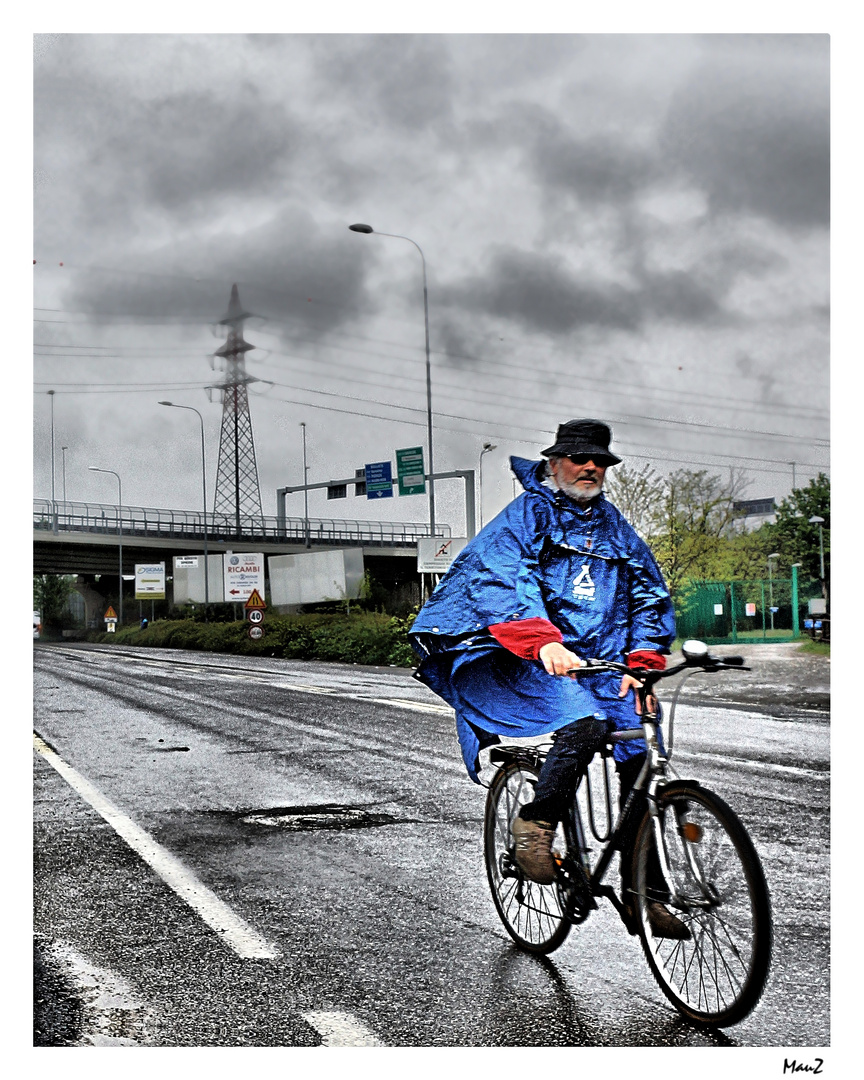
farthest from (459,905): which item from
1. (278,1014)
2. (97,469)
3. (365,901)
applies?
(97,469)

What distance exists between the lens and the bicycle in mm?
2805

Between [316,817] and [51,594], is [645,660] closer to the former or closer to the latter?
[316,817]

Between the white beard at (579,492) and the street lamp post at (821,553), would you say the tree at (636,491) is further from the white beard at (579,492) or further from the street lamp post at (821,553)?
the street lamp post at (821,553)

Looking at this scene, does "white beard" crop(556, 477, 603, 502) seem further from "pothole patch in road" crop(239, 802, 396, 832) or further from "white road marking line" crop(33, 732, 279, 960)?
"pothole patch in road" crop(239, 802, 396, 832)

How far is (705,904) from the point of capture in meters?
2.90

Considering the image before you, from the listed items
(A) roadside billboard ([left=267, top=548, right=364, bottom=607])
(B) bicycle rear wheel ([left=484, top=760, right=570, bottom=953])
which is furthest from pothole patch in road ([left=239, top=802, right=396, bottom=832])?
(B) bicycle rear wheel ([left=484, top=760, right=570, bottom=953])

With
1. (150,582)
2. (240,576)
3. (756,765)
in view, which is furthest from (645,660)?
(756,765)

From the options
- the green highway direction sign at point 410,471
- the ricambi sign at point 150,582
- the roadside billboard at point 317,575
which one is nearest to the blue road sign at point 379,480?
the green highway direction sign at point 410,471

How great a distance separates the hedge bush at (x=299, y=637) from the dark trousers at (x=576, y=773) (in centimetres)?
100

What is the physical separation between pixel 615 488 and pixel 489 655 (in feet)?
2.29

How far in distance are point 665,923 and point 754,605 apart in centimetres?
177

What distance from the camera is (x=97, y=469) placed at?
17.6 ft

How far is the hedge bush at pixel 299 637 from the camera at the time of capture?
468cm
